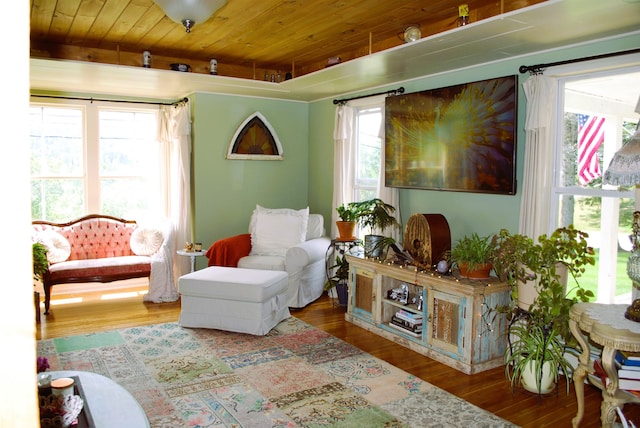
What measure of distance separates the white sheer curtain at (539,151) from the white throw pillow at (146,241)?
3.88 metres

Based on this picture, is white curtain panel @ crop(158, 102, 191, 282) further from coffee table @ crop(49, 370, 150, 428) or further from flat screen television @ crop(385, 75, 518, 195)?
coffee table @ crop(49, 370, 150, 428)

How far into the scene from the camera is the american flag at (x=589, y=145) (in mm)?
3506

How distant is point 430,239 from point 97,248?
3.81m

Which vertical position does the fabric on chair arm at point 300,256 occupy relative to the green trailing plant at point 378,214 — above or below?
below

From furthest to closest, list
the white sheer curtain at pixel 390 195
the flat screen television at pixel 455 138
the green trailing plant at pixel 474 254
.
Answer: the white sheer curtain at pixel 390 195, the flat screen television at pixel 455 138, the green trailing plant at pixel 474 254

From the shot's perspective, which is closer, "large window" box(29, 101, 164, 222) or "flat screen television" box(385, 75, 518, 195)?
"flat screen television" box(385, 75, 518, 195)

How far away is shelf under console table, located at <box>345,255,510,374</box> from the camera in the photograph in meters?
3.59

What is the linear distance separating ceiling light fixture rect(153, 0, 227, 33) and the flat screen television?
84.4 inches

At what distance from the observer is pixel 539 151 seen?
3.66m

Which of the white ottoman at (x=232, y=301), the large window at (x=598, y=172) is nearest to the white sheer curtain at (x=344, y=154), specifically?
the white ottoman at (x=232, y=301)

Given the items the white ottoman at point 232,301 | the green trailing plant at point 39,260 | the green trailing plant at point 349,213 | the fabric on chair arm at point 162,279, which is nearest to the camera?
the white ottoman at point 232,301

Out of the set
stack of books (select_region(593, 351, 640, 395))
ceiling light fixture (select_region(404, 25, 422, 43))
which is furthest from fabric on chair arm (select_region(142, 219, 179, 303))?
stack of books (select_region(593, 351, 640, 395))

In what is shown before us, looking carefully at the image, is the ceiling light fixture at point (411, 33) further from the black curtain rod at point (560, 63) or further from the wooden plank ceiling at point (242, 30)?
the black curtain rod at point (560, 63)

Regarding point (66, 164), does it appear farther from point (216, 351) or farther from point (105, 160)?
point (216, 351)
